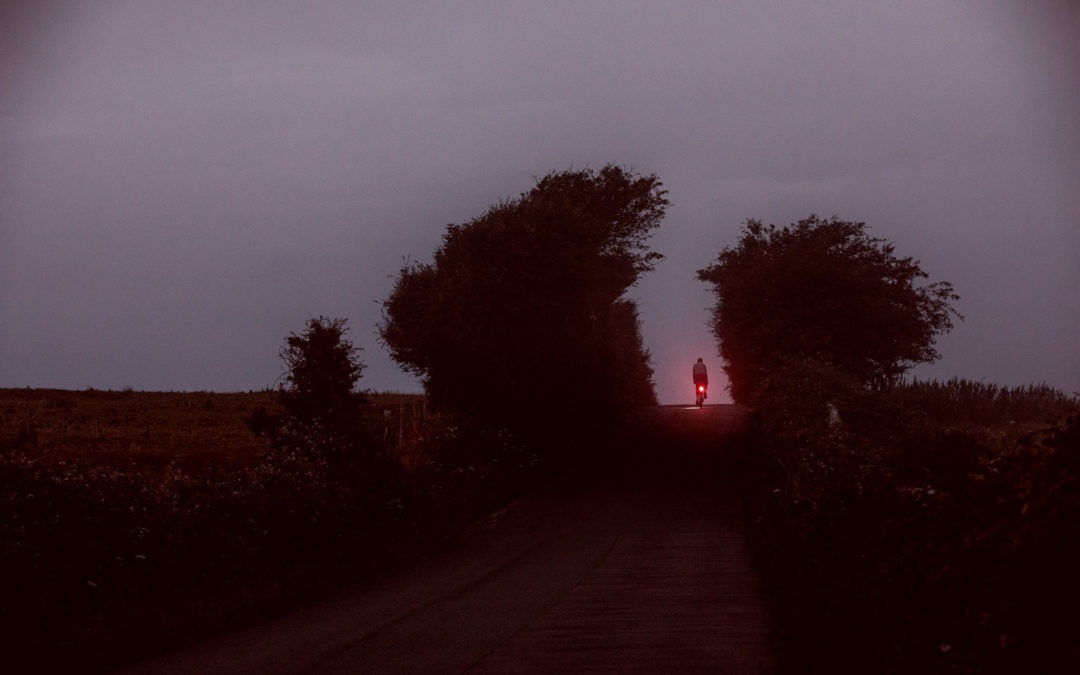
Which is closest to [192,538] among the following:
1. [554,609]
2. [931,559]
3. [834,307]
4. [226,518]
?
[226,518]

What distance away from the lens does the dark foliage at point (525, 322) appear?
3441 cm

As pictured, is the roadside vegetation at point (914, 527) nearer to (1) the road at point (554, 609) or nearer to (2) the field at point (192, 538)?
(1) the road at point (554, 609)

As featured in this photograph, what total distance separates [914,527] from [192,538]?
11.4 meters

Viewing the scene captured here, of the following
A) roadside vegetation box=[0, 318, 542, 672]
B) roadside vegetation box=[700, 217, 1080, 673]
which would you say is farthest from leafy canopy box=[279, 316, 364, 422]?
roadside vegetation box=[700, 217, 1080, 673]

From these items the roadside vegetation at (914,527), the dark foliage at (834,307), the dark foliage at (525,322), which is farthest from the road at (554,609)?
the dark foliage at (834,307)

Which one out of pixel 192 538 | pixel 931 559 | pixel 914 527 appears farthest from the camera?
pixel 192 538

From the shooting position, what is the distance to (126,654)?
11422 mm

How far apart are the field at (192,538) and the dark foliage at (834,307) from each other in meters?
20.0

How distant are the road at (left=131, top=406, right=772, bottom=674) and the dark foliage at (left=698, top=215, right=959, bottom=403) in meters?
19.2

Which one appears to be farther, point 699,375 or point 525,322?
point 699,375

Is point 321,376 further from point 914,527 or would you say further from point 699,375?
point 699,375

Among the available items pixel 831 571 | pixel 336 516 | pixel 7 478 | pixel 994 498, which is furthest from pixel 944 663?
pixel 336 516

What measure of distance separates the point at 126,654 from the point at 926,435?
11.4 m

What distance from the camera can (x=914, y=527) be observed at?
7422 mm
